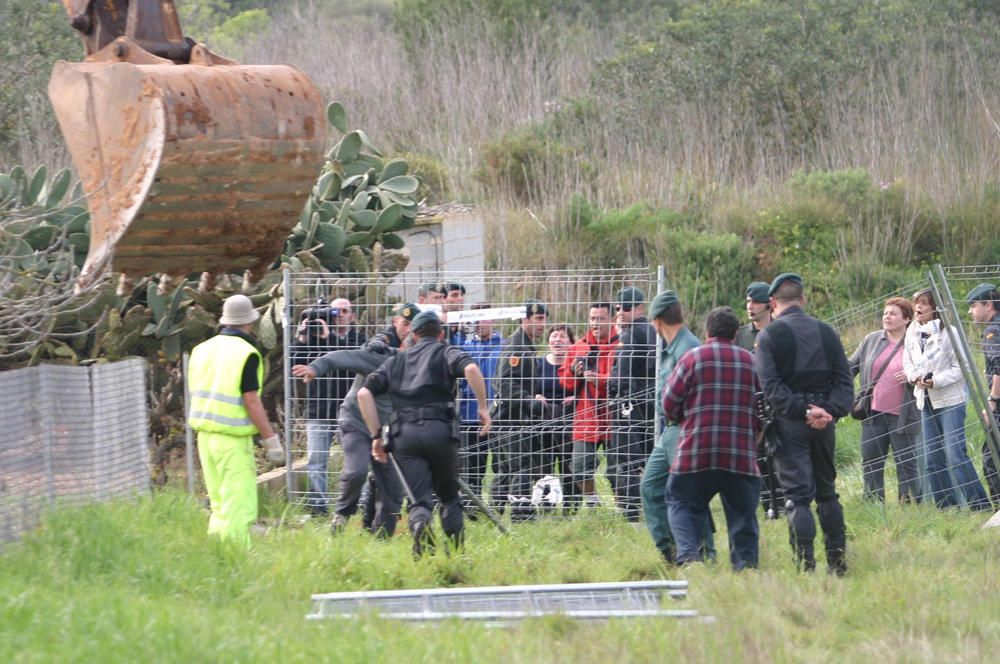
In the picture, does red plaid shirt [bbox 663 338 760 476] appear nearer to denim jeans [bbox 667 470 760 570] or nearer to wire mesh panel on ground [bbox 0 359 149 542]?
denim jeans [bbox 667 470 760 570]

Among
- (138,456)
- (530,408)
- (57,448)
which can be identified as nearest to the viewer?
(57,448)

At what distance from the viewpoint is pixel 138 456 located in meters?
9.65

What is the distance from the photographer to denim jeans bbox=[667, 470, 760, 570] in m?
8.06

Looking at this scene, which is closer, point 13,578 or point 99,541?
point 13,578

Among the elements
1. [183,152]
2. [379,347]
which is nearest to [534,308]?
[379,347]

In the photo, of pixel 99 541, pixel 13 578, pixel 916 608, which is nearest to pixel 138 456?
pixel 99 541

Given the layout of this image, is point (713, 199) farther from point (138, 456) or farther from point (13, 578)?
point (13, 578)

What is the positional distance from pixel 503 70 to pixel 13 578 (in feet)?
83.4

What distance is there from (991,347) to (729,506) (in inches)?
122

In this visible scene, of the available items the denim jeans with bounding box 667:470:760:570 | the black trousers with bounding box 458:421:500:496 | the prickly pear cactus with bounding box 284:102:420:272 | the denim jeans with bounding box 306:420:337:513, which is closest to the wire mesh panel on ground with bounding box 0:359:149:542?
the denim jeans with bounding box 306:420:337:513

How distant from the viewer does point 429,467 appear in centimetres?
875

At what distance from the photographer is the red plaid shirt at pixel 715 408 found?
7.94 m

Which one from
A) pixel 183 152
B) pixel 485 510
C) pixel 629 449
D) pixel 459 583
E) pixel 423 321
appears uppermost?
pixel 183 152

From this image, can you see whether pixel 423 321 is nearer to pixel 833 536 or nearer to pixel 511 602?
pixel 511 602
